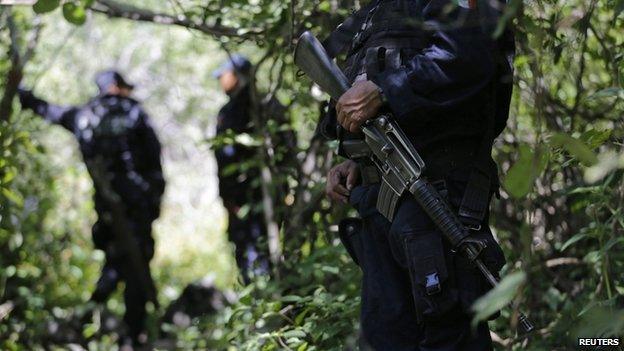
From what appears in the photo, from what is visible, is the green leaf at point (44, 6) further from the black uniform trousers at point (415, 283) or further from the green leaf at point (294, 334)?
the green leaf at point (294, 334)

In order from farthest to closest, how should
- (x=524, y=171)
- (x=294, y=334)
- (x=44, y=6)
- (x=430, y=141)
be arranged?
(x=294, y=334), (x=44, y=6), (x=430, y=141), (x=524, y=171)

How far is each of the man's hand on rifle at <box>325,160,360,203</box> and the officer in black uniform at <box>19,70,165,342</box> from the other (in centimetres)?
419

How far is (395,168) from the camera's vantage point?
288 cm

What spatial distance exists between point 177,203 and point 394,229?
41.8ft

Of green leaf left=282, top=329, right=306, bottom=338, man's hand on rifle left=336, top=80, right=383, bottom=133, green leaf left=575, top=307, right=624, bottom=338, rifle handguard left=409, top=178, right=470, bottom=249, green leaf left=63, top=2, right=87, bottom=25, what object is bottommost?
green leaf left=282, top=329, right=306, bottom=338

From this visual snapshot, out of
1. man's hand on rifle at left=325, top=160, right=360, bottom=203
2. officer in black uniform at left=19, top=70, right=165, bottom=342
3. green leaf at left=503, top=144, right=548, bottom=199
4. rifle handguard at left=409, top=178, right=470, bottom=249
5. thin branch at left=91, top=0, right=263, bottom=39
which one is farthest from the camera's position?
officer in black uniform at left=19, top=70, right=165, bottom=342

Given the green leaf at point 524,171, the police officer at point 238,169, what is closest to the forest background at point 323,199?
the green leaf at point 524,171

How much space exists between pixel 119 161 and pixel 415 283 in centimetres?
505

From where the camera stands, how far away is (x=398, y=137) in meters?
2.86

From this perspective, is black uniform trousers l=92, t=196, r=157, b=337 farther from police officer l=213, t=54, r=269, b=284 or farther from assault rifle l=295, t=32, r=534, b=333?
assault rifle l=295, t=32, r=534, b=333

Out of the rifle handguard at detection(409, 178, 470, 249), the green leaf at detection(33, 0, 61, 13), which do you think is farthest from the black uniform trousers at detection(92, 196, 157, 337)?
the rifle handguard at detection(409, 178, 470, 249)

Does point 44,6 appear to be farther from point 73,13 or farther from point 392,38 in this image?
point 392,38

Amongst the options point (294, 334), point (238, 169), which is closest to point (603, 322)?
point (294, 334)

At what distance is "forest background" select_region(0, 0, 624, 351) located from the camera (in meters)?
2.82
